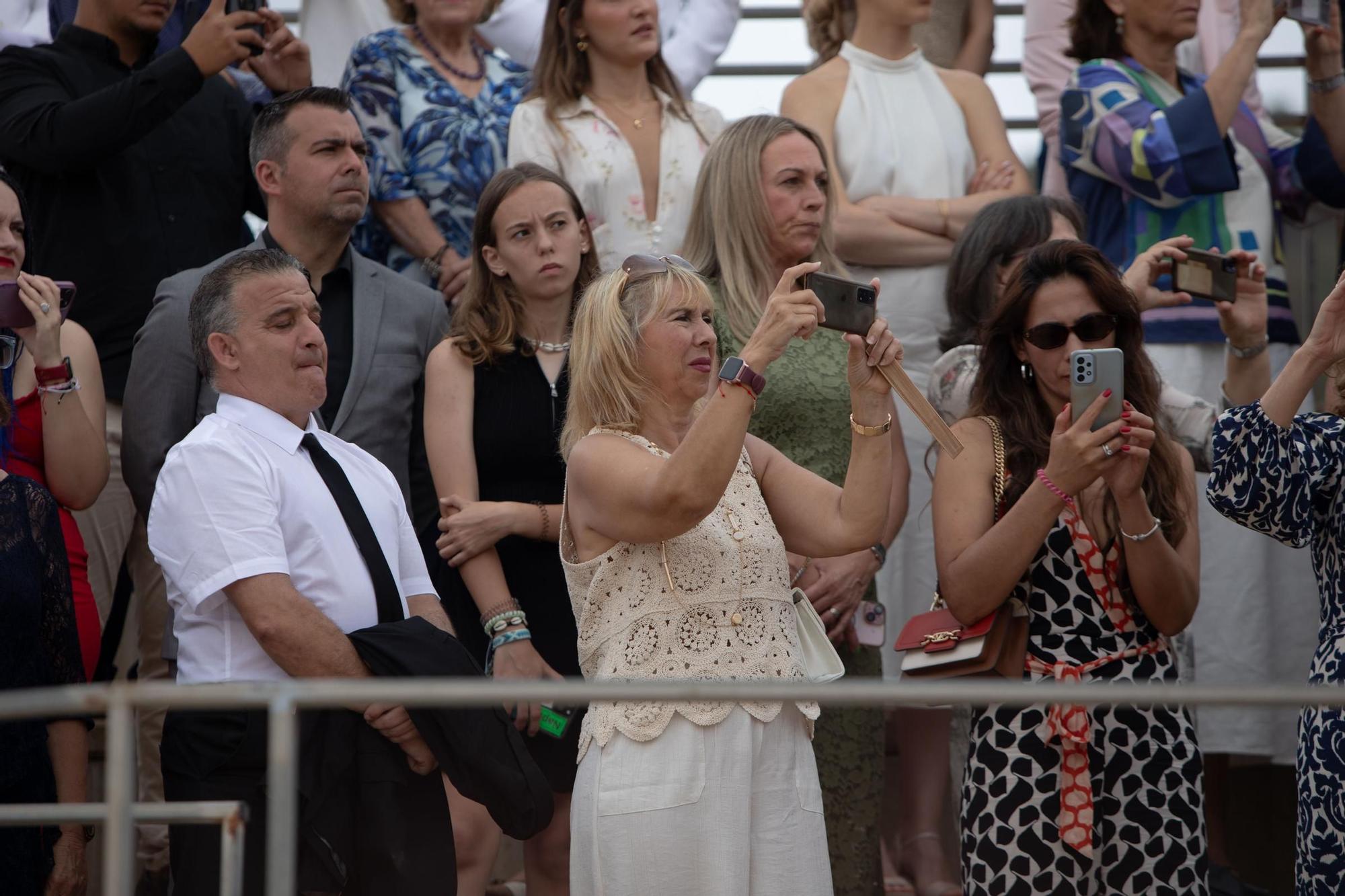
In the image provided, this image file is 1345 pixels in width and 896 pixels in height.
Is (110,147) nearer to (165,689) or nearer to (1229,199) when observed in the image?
(165,689)

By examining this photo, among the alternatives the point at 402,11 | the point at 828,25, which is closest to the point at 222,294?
the point at 402,11

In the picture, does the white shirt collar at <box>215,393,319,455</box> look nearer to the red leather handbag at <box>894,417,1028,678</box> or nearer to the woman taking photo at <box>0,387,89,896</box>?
the woman taking photo at <box>0,387,89,896</box>

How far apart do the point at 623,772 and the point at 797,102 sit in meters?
3.18

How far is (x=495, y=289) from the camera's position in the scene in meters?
4.90

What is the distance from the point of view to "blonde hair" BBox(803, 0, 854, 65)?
6.30 metres

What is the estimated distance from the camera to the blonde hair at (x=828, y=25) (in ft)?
20.7

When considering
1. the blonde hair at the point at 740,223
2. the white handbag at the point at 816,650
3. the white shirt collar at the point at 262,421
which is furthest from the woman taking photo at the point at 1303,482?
the white shirt collar at the point at 262,421

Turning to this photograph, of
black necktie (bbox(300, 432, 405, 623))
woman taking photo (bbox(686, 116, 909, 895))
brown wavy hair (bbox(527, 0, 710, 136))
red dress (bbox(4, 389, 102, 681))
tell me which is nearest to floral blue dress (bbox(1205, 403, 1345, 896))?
woman taking photo (bbox(686, 116, 909, 895))

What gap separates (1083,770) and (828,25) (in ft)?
11.4

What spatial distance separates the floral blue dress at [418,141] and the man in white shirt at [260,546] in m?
1.65

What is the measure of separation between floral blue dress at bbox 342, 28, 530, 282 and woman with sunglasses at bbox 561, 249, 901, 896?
199 centimetres

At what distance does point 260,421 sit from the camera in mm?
3857

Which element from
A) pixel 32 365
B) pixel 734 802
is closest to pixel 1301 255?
pixel 734 802

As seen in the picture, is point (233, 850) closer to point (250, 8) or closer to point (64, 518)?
point (64, 518)
